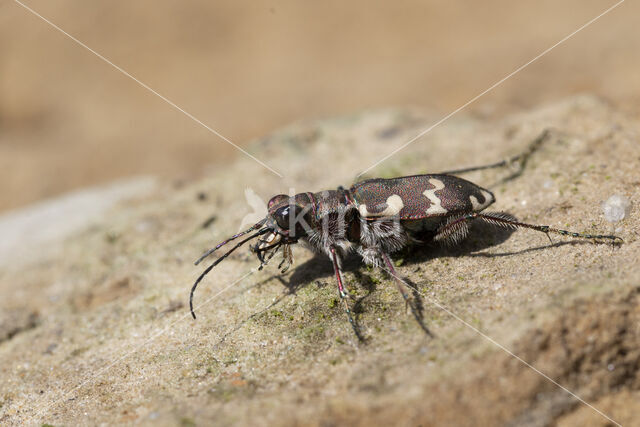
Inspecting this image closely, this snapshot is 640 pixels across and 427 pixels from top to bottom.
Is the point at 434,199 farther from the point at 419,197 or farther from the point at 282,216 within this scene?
the point at 282,216

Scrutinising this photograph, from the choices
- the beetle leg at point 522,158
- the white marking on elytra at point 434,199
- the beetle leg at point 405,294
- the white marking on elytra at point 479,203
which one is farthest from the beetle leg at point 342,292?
the beetle leg at point 522,158

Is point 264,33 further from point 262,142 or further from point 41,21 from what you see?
point 262,142

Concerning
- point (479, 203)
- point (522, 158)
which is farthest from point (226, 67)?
point (479, 203)

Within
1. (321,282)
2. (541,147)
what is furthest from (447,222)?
(541,147)

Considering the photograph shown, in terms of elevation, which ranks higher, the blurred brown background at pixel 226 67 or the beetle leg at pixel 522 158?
the blurred brown background at pixel 226 67

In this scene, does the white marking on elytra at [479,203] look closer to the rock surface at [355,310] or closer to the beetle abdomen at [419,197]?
the beetle abdomen at [419,197]

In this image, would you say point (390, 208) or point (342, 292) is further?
point (390, 208)
